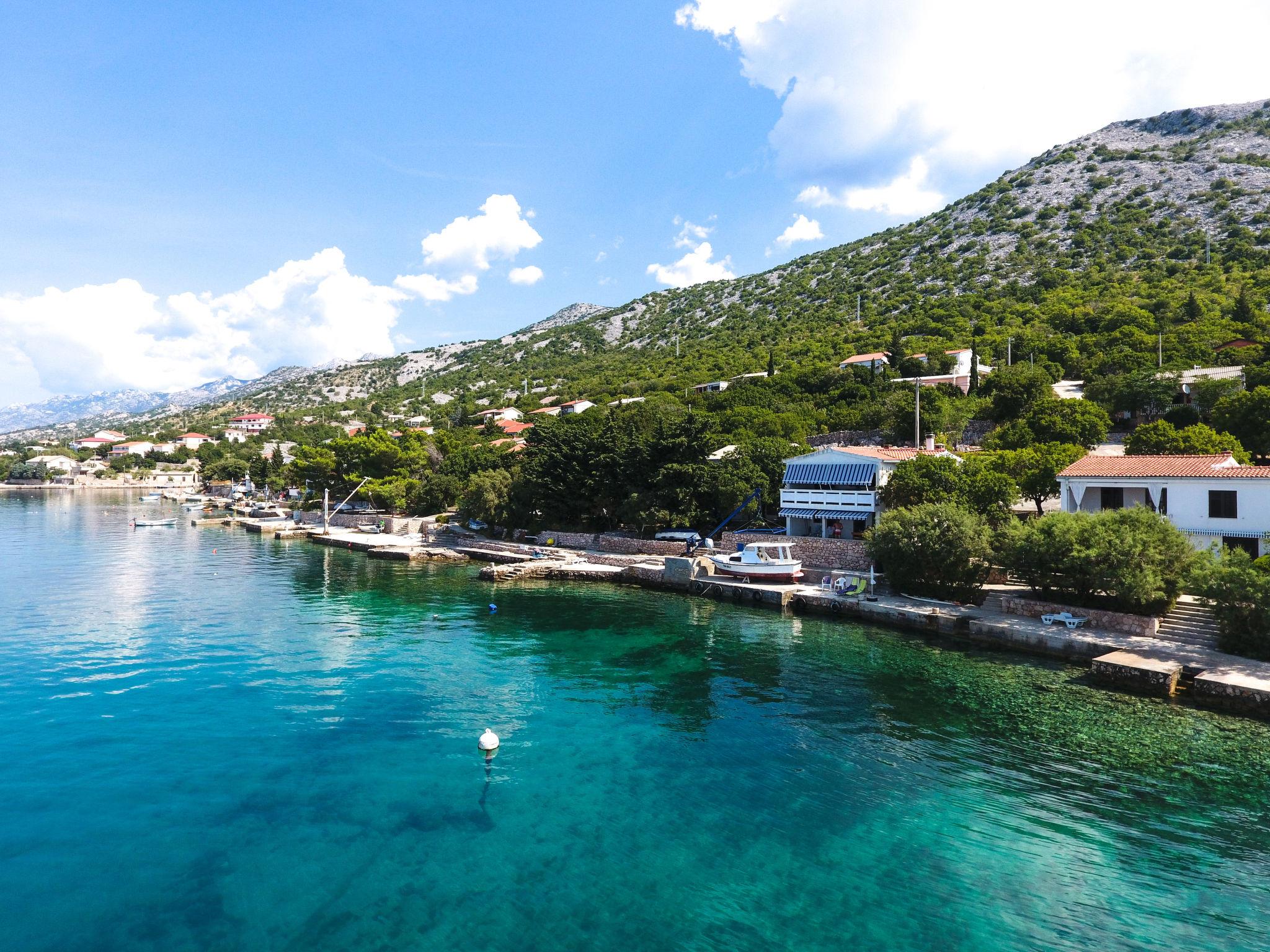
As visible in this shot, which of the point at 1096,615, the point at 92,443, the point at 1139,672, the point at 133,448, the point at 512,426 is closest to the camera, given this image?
the point at 1139,672

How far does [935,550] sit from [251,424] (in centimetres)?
18314

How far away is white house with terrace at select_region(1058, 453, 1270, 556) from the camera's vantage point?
23750 millimetres

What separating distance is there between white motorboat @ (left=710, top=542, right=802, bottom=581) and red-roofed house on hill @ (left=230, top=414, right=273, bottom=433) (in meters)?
167

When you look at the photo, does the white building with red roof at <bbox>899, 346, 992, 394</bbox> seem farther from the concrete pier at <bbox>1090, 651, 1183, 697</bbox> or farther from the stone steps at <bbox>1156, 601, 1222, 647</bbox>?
the concrete pier at <bbox>1090, 651, 1183, 697</bbox>

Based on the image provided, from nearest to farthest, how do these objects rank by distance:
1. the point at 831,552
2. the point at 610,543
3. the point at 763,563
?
the point at 763,563, the point at 831,552, the point at 610,543

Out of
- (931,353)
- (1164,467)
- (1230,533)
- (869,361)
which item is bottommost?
(1230,533)

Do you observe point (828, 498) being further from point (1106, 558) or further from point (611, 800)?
point (611, 800)

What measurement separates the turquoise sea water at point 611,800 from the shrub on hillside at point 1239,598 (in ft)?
12.8

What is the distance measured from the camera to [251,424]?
172 m

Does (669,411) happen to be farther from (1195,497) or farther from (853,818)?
(853,818)

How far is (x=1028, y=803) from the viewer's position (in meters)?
13.1

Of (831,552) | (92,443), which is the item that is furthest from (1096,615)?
(92,443)

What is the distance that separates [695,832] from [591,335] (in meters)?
160

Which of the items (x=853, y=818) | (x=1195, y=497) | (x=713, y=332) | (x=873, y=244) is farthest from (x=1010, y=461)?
(x=873, y=244)
